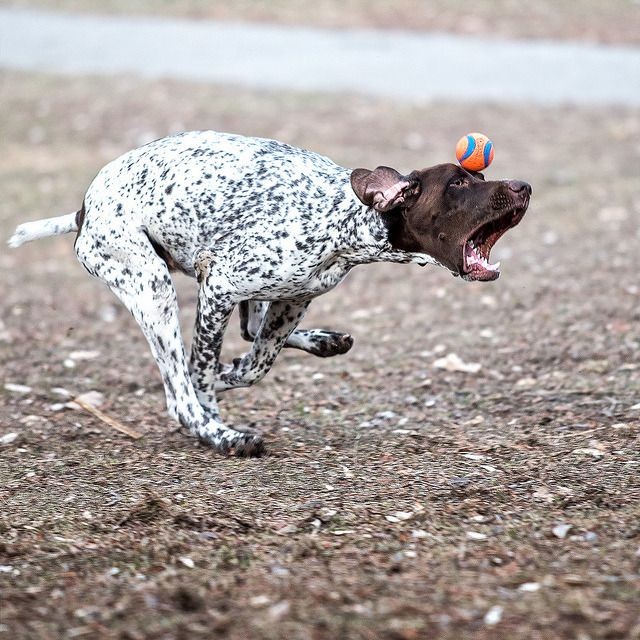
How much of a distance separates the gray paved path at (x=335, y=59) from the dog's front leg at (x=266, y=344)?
7741mm

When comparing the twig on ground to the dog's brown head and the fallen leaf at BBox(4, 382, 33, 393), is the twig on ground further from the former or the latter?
the dog's brown head

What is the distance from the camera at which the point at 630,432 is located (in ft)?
16.3

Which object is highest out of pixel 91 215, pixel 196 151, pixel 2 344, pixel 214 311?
pixel 196 151

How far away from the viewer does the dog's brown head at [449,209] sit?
13.7ft

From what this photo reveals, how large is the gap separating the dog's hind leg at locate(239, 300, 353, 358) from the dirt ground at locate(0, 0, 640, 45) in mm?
10403

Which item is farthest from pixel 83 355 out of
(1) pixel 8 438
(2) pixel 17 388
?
(1) pixel 8 438

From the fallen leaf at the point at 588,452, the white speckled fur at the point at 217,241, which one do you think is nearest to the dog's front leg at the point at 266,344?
the white speckled fur at the point at 217,241

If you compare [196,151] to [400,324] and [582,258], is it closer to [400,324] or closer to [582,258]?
[400,324]

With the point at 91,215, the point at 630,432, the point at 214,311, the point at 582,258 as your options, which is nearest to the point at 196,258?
the point at 214,311

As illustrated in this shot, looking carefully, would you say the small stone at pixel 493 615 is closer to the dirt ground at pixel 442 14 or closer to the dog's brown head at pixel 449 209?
the dog's brown head at pixel 449 209

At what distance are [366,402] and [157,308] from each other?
4.51 ft

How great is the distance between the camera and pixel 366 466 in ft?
15.4

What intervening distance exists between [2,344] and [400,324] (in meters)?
2.45

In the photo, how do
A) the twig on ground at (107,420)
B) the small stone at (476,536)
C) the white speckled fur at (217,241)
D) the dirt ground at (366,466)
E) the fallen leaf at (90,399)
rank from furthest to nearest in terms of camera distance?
the fallen leaf at (90,399) → the twig on ground at (107,420) → the white speckled fur at (217,241) → the small stone at (476,536) → the dirt ground at (366,466)
